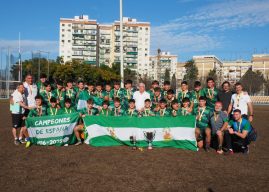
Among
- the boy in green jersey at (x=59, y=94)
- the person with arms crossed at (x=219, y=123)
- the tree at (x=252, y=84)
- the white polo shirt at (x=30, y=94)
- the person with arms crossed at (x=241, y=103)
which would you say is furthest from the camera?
the tree at (x=252, y=84)

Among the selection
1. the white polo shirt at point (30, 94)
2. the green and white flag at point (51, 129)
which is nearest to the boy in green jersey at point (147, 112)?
the green and white flag at point (51, 129)

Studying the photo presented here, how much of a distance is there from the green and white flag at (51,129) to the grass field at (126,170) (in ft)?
1.29

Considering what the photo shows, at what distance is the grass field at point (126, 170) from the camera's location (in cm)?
563

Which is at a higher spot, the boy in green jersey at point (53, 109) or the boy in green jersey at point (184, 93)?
the boy in green jersey at point (184, 93)

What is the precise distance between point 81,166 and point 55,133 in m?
2.84

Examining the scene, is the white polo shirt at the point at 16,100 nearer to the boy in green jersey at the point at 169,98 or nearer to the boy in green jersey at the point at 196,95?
the boy in green jersey at the point at 169,98

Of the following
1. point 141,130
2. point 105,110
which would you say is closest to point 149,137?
point 141,130

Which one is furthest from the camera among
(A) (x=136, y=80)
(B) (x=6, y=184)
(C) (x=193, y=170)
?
(A) (x=136, y=80)

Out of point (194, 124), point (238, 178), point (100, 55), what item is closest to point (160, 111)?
point (194, 124)

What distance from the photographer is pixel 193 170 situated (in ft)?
22.3

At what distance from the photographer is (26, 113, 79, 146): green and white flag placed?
9.43 meters

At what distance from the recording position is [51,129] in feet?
31.1

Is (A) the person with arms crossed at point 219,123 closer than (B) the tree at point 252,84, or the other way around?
(A) the person with arms crossed at point 219,123

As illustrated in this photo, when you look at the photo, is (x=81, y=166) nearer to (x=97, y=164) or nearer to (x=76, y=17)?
(x=97, y=164)
